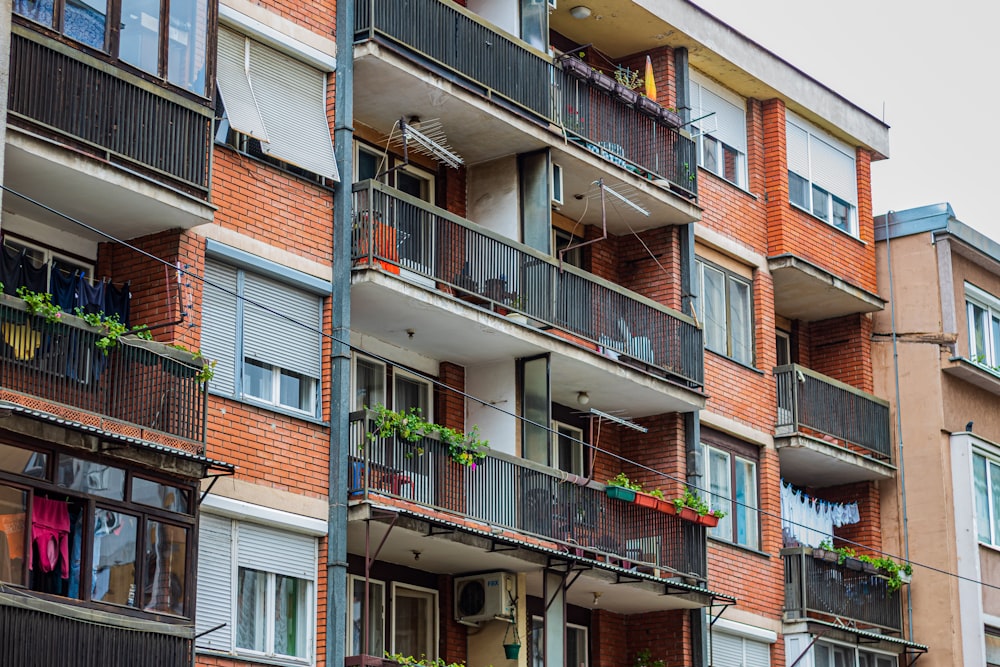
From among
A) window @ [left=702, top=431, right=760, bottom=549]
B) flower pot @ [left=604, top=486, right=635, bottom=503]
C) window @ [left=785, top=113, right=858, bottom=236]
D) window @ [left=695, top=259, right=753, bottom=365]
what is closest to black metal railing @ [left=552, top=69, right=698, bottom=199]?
window @ [left=695, top=259, right=753, bottom=365]

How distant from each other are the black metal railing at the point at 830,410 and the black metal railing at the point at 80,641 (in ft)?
50.2

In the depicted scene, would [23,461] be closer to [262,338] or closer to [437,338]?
[262,338]

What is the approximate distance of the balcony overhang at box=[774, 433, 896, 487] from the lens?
32.0m

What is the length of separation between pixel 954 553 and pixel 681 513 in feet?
25.1

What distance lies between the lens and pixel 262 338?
22391 millimetres

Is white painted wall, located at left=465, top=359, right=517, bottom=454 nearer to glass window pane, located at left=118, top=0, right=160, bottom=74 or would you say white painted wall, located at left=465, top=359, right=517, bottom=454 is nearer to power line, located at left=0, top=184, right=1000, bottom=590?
power line, located at left=0, top=184, right=1000, bottom=590

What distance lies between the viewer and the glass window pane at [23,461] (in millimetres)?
18016

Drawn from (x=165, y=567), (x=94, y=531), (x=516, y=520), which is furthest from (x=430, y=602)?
(x=94, y=531)

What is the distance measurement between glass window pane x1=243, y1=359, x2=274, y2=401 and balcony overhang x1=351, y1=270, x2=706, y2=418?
1850 millimetres

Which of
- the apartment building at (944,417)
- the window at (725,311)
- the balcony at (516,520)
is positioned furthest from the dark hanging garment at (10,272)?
the apartment building at (944,417)

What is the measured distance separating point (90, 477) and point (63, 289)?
2.49m

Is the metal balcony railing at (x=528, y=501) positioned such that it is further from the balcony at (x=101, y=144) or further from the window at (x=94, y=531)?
the balcony at (x=101, y=144)

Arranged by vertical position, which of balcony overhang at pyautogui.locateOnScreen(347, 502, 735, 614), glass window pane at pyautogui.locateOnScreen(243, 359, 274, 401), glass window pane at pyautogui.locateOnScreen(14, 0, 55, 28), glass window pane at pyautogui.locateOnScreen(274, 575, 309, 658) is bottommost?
glass window pane at pyautogui.locateOnScreen(274, 575, 309, 658)

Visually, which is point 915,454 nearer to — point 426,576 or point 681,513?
point 681,513
